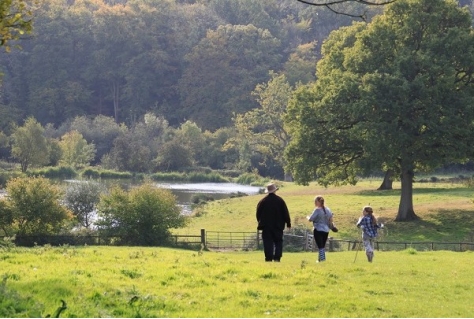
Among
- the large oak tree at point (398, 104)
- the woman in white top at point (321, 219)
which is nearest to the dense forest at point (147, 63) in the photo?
the large oak tree at point (398, 104)

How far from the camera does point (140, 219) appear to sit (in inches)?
1594

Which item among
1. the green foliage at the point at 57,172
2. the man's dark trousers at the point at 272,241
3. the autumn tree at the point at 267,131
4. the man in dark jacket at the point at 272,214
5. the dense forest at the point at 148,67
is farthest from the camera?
the dense forest at the point at 148,67

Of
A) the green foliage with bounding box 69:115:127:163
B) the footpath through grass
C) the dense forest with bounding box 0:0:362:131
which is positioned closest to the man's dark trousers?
the footpath through grass

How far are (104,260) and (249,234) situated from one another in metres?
25.2

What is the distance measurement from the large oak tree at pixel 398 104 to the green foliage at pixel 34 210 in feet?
51.8

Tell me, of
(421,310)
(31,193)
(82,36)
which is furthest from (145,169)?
(421,310)

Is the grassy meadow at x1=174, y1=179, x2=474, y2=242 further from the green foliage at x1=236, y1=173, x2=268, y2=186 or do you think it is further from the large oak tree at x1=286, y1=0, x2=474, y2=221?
the green foliage at x1=236, y1=173, x2=268, y2=186

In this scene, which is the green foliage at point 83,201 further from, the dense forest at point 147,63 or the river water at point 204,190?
the dense forest at point 147,63

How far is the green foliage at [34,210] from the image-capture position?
1591 inches

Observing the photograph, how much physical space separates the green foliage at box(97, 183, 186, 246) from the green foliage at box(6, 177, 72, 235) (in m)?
2.57

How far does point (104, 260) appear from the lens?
1797 centimetres

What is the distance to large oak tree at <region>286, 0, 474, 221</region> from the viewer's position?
4200 cm

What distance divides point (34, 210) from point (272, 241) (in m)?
26.2

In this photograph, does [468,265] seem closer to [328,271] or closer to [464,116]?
[328,271]
